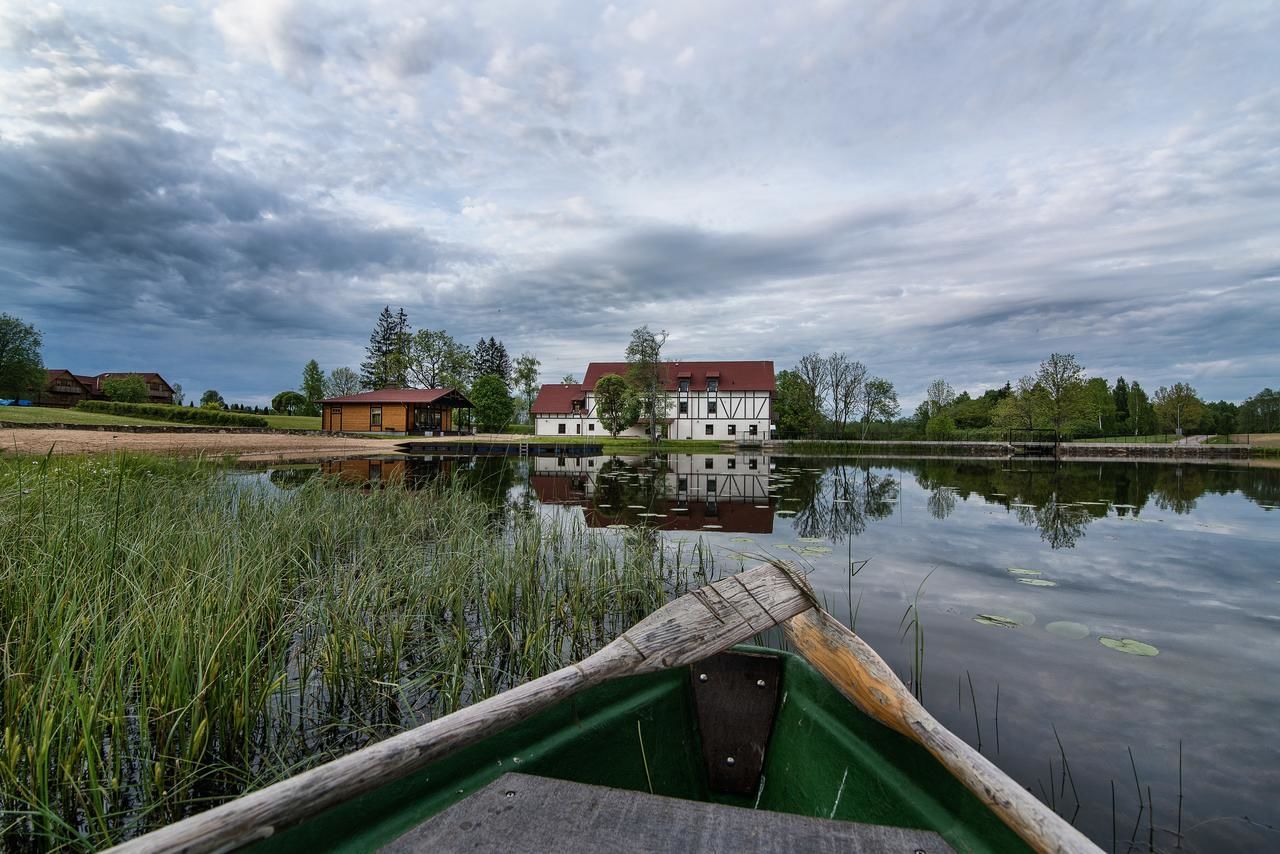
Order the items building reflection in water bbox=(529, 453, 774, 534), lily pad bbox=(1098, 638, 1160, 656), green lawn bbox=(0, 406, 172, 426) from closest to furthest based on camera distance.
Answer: lily pad bbox=(1098, 638, 1160, 656) → building reflection in water bbox=(529, 453, 774, 534) → green lawn bbox=(0, 406, 172, 426)

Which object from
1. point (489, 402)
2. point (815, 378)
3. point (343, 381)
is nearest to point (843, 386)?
point (815, 378)

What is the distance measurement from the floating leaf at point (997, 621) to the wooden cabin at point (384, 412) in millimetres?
37953

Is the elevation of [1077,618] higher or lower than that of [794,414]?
lower

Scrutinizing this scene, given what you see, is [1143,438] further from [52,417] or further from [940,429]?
[52,417]

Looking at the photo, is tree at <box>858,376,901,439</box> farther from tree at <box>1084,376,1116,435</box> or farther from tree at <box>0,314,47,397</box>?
tree at <box>0,314,47,397</box>

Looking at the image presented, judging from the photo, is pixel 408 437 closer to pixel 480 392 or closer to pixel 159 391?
pixel 480 392

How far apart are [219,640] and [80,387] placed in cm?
8282

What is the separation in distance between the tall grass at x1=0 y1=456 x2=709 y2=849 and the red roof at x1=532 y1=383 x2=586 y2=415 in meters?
Result: 41.1

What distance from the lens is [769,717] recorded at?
7.38ft

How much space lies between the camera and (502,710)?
5.25 ft

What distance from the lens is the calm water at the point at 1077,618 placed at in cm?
270

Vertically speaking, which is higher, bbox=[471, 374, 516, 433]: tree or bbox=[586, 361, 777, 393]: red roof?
bbox=[586, 361, 777, 393]: red roof

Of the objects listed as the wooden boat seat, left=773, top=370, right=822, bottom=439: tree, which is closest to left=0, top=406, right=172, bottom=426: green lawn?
the wooden boat seat

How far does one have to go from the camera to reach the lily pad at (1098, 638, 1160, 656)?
13.7 ft
